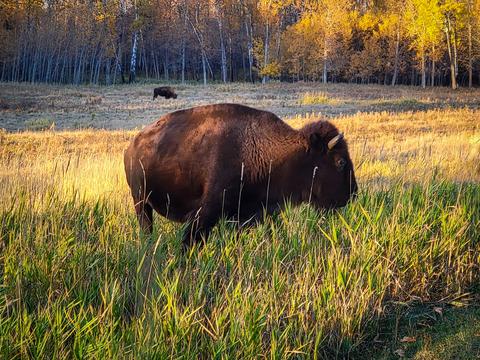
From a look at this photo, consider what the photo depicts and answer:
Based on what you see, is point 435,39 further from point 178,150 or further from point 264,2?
point 178,150

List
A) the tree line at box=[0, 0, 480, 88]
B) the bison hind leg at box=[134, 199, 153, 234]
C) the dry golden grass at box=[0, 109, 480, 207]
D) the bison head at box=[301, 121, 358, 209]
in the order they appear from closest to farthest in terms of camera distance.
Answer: the bison head at box=[301, 121, 358, 209]
the bison hind leg at box=[134, 199, 153, 234]
the dry golden grass at box=[0, 109, 480, 207]
the tree line at box=[0, 0, 480, 88]

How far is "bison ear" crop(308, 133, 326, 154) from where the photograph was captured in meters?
6.01

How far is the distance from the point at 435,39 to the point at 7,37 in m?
50.7

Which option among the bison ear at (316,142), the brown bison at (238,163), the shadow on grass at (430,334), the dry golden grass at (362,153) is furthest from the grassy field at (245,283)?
the dry golden grass at (362,153)

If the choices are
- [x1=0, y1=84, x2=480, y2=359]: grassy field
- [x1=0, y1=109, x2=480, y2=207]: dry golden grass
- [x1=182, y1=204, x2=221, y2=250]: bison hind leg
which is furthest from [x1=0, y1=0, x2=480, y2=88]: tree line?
[x1=182, y1=204, x2=221, y2=250]: bison hind leg

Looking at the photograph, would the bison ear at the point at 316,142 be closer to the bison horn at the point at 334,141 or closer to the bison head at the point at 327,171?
the bison head at the point at 327,171

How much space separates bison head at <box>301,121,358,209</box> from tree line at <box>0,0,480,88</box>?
55118 mm

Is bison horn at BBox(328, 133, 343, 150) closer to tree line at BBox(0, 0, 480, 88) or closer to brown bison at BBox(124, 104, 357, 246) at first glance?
brown bison at BBox(124, 104, 357, 246)

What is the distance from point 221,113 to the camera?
19.6 ft

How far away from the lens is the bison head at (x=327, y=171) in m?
6.01

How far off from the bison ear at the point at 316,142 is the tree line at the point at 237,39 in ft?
181

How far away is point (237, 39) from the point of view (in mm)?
74562

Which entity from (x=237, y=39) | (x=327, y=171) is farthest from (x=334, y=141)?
(x=237, y=39)

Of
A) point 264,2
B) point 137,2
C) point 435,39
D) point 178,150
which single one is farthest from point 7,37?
point 178,150
